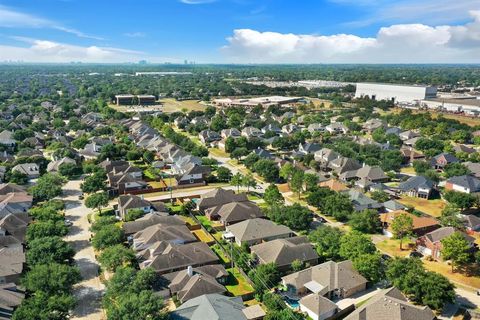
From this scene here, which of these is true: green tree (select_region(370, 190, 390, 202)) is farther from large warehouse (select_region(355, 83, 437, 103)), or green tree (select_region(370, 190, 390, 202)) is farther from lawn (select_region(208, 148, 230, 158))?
large warehouse (select_region(355, 83, 437, 103))

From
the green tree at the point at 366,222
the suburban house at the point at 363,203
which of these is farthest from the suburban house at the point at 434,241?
the suburban house at the point at 363,203

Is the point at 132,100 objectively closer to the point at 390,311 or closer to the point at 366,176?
→ the point at 366,176

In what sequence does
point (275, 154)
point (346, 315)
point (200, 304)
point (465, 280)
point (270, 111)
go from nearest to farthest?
point (200, 304) → point (346, 315) → point (465, 280) → point (275, 154) → point (270, 111)

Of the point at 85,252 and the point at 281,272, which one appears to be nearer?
the point at 281,272

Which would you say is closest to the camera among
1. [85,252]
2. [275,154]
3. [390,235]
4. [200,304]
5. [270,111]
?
[200,304]

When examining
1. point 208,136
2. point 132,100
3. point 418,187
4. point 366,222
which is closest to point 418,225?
point 366,222

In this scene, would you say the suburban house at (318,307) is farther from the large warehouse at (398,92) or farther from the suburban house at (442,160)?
the large warehouse at (398,92)

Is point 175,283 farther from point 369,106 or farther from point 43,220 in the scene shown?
point 369,106

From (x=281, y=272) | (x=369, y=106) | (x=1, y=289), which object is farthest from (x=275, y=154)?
(x=369, y=106)
